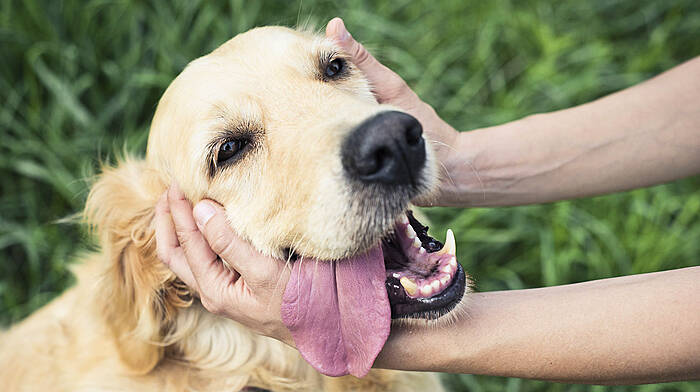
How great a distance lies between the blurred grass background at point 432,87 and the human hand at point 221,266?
6.02ft

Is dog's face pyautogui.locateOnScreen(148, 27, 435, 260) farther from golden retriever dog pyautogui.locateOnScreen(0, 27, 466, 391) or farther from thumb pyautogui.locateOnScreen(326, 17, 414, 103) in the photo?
thumb pyautogui.locateOnScreen(326, 17, 414, 103)

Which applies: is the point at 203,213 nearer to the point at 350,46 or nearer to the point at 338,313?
the point at 338,313

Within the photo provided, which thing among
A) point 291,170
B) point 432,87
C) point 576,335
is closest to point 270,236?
point 291,170

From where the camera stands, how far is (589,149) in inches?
101

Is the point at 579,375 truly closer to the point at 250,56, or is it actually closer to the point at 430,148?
the point at 430,148

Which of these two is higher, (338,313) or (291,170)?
(291,170)

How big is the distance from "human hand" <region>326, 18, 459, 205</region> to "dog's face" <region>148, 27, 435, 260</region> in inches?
3.7

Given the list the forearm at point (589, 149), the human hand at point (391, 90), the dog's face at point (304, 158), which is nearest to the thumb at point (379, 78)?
the human hand at point (391, 90)

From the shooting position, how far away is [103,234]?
7.87 ft

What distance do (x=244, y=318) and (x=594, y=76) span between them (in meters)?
3.31

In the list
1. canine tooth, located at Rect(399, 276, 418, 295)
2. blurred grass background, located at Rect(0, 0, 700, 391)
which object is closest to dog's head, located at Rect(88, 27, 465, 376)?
canine tooth, located at Rect(399, 276, 418, 295)

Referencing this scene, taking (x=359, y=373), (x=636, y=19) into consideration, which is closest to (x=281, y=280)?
(x=359, y=373)

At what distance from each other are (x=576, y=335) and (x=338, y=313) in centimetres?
72

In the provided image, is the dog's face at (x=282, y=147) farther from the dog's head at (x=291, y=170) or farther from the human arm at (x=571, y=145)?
the human arm at (x=571, y=145)
